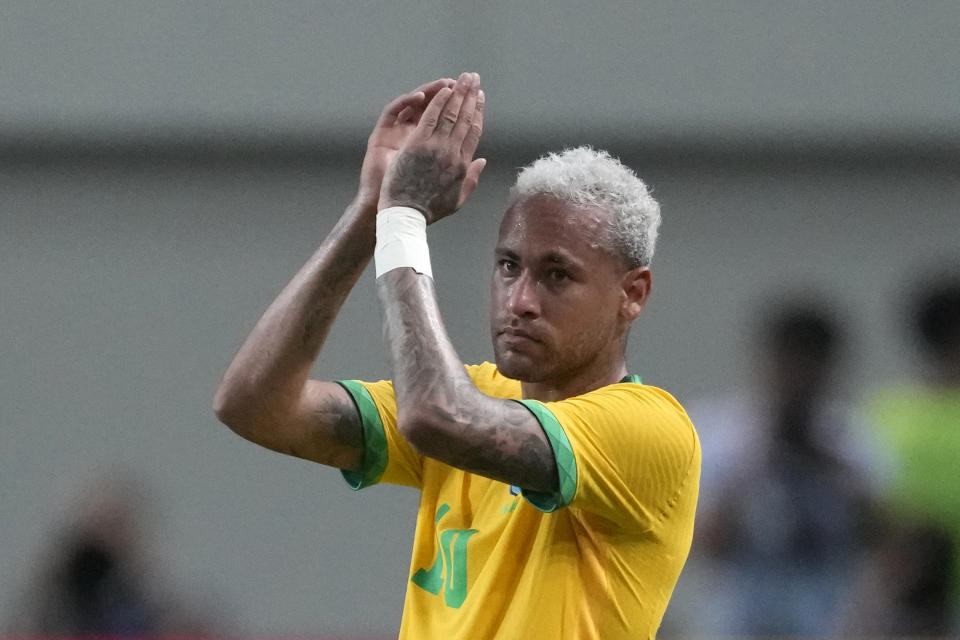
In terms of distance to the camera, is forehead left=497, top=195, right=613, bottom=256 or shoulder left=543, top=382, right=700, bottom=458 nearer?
shoulder left=543, top=382, right=700, bottom=458

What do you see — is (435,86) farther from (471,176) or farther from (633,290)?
(633,290)

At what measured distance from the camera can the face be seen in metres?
2.50

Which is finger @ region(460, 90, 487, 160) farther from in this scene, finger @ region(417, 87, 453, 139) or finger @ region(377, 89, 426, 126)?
finger @ region(377, 89, 426, 126)

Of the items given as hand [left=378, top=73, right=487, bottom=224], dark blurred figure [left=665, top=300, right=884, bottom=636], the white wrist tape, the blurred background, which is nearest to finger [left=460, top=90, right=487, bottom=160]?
hand [left=378, top=73, right=487, bottom=224]

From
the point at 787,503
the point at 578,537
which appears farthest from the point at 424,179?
the point at 787,503

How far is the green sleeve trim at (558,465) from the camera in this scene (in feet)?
7.40

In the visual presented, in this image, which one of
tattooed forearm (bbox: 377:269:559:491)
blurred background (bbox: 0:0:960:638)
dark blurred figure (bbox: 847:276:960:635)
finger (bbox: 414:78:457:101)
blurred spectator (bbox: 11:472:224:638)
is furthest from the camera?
blurred background (bbox: 0:0:960:638)

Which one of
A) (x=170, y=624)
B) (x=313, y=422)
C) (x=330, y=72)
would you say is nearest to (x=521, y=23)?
(x=330, y=72)

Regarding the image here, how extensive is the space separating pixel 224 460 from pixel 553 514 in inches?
160

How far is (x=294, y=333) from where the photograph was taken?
2.61 metres

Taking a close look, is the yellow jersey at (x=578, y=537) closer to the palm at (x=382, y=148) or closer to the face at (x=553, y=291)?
the face at (x=553, y=291)

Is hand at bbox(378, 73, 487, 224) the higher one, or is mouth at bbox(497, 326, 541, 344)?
hand at bbox(378, 73, 487, 224)

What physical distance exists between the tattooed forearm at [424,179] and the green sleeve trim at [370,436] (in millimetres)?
447

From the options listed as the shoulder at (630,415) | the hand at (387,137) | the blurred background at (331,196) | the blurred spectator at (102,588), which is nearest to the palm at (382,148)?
the hand at (387,137)
